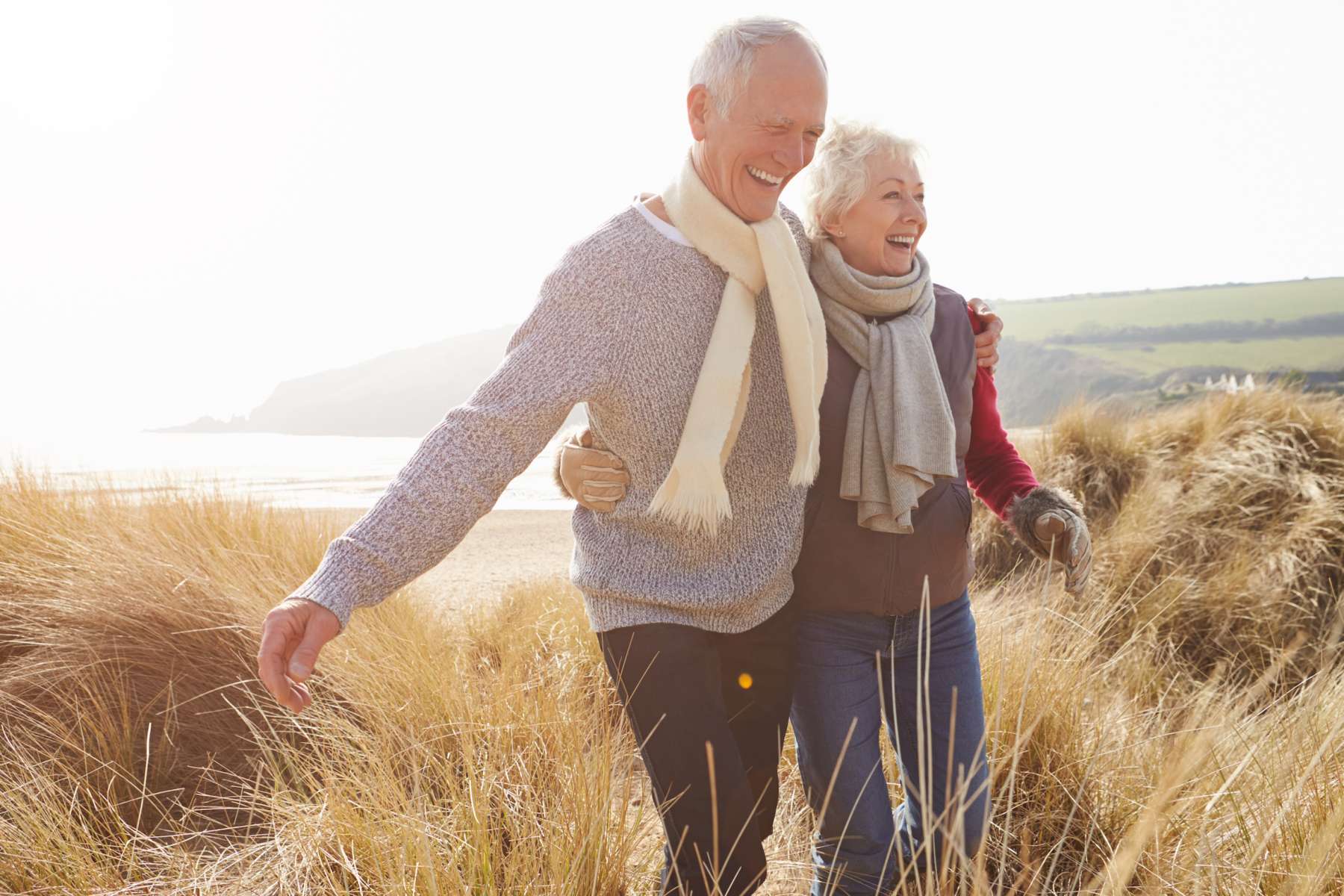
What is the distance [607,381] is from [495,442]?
0.90 feet

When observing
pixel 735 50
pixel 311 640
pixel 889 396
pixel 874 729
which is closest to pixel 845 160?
pixel 735 50

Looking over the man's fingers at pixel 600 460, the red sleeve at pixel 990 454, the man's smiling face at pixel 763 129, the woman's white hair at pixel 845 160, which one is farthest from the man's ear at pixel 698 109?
the red sleeve at pixel 990 454

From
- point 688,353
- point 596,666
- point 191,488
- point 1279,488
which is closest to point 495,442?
point 688,353

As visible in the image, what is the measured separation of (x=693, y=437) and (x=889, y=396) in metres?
0.50

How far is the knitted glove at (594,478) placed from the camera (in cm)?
197

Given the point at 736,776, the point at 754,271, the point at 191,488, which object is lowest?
the point at 736,776

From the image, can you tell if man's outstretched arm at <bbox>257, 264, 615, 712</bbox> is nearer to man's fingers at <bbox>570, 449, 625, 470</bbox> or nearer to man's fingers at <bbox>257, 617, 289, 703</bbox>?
Answer: man's fingers at <bbox>257, 617, 289, 703</bbox>

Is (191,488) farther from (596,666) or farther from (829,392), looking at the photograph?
(829,392)

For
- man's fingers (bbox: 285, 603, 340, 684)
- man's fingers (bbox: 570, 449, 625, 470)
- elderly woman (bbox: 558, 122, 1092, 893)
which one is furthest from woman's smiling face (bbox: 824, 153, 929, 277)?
man's fingers (bbox: 285, 603, 340, 684)

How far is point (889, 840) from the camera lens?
81.1 inches

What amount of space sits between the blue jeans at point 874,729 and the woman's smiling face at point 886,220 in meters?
0.85

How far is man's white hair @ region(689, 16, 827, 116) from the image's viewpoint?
192cm

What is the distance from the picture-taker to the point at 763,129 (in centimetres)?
195

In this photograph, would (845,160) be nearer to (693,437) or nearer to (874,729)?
(693,437)
